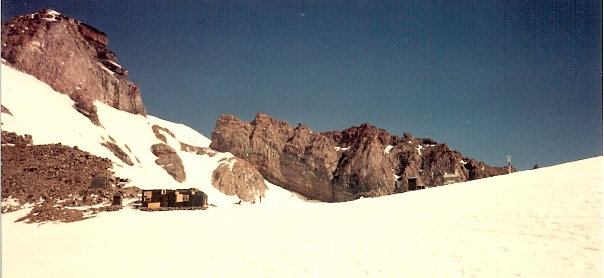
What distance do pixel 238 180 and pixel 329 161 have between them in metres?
36.5

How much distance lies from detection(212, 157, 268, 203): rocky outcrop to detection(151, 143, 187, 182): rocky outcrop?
8.49 meters

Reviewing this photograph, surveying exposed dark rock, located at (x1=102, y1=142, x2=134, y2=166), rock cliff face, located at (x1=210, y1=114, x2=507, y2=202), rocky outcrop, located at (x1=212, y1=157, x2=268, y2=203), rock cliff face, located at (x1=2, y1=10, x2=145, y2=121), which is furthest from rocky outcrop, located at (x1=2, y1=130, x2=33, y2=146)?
rock cliff face, located at (x1=210, y1=114, x2=507, y2=202)

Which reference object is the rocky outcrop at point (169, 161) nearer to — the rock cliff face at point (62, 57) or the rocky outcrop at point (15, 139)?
the rock cliff face at point (62, 57)

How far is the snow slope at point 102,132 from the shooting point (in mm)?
57031

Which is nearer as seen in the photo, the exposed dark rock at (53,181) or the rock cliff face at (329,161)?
the exposed dark rock at (53,181)

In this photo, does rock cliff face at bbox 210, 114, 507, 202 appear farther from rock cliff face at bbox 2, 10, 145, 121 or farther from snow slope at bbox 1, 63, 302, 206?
rock cliff face at bbox 2, 10, 145, 121

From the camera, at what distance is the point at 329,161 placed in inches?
4542

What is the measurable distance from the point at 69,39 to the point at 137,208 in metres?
66.0

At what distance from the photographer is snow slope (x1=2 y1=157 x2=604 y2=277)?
10664mm

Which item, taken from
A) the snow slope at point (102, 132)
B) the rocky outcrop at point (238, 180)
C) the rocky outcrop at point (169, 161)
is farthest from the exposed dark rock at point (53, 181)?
the rocky outcrop at point (238, 180)

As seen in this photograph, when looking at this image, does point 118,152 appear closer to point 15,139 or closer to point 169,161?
point 169,161

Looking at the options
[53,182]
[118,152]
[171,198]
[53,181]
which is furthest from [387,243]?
[118,152]

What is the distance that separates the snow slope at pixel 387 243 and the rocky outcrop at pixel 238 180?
62.6 meters

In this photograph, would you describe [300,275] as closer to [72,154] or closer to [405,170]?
[72,154]
